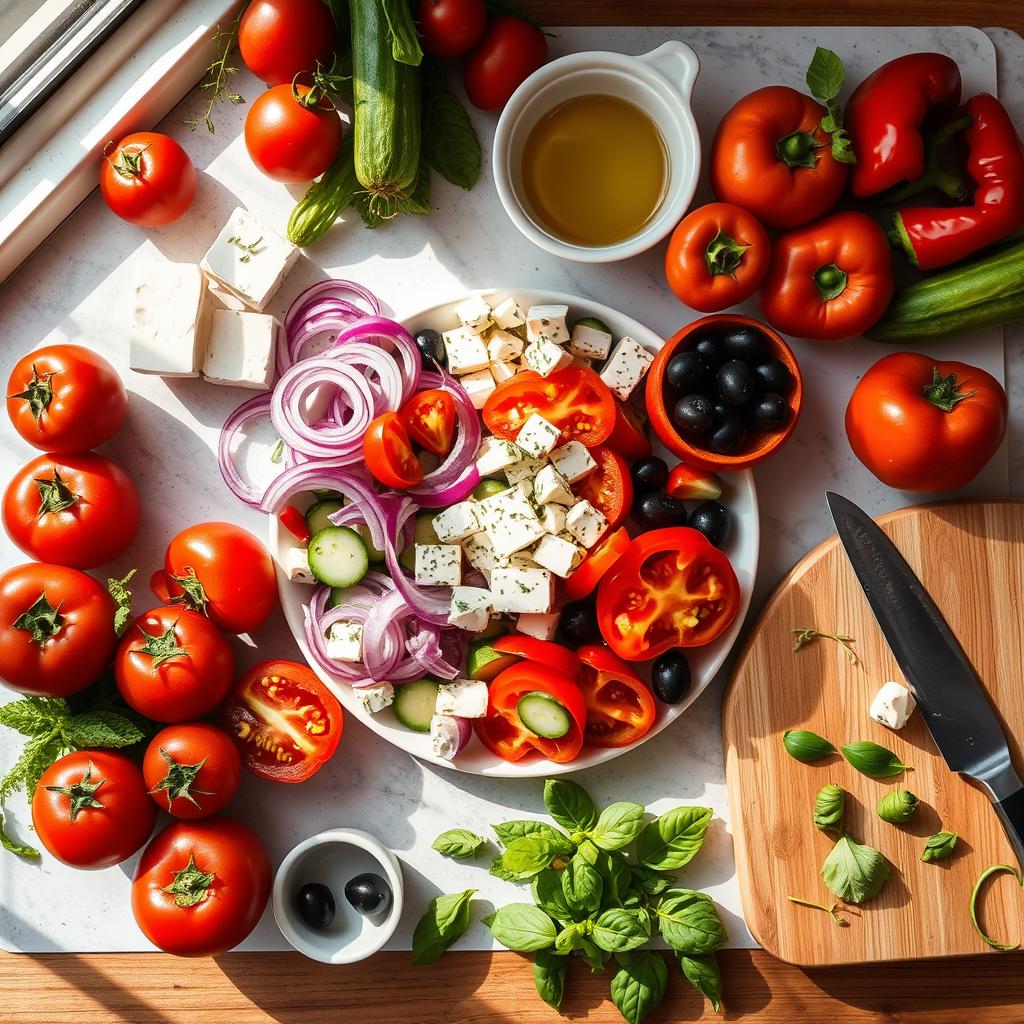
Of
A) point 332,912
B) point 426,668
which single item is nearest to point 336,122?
point 426,668

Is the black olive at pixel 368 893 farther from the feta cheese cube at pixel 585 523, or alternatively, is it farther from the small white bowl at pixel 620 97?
the small white bowl at pixel 620 97

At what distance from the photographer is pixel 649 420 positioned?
6.81 feet

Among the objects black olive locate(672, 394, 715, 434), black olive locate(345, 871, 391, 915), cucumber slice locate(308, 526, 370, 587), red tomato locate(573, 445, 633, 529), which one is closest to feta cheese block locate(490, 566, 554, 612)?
red tomato locate(573, 445, 633, 529)

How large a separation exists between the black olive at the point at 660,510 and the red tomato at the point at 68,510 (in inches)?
41.2

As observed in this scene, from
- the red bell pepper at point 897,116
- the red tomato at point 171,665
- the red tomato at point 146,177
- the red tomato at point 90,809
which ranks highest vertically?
the red bell pepper at point 897,116

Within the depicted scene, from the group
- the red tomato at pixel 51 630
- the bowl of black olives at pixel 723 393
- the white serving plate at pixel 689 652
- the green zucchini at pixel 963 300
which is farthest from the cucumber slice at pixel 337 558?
the green zucchini at pixel 963 300

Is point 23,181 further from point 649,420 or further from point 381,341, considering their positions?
point 649,420

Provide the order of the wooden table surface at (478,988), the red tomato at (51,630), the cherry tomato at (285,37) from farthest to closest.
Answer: the wooden table surface at (478,988), the cherry tomato at (285,37), the red tomato at (51,630)

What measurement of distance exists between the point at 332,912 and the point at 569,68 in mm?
1749

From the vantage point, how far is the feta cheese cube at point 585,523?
1953 millimetres

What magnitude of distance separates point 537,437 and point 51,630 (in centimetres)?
99

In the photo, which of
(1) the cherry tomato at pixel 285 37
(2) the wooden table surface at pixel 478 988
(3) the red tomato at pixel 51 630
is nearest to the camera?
(3) the red tomato at pixel 51 630

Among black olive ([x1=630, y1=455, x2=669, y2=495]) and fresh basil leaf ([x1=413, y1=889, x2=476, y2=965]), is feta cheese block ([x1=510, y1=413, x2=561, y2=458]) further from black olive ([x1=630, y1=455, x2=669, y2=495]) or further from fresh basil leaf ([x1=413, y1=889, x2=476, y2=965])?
fresh basil leaf ([x1=413, y1=889, x2=476, y2=965])

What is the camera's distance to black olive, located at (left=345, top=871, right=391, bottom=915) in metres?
1.99
